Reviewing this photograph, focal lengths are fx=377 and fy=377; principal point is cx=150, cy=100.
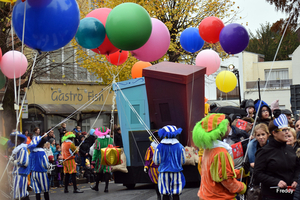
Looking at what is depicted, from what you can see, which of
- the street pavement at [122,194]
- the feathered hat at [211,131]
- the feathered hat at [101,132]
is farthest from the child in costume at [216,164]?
the feathered hat at [101,132]

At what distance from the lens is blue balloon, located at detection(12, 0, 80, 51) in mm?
4922

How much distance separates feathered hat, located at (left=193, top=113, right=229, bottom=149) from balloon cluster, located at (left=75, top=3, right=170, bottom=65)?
2.44m

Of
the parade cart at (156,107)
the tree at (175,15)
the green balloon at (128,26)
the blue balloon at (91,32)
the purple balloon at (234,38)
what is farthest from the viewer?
the tree at (175,15)

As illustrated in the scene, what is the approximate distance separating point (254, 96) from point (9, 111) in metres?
26.8

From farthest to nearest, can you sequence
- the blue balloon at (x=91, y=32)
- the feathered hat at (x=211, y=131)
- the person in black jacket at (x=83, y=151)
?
the person in black jacket at (x=83, y=151), the blue balloon at (x=91, y=32), the feathered hat at (x=211, y=131)

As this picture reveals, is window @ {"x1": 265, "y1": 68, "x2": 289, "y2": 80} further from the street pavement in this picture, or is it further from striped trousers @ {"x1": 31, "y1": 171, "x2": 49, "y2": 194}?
striped trousers @ {"x1": 31, "y1": 171, "x2": 49, "y2": 194}

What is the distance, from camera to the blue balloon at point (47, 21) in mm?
4922

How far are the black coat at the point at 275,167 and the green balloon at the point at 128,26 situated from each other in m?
3.09

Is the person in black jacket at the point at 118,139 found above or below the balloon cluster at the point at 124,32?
below

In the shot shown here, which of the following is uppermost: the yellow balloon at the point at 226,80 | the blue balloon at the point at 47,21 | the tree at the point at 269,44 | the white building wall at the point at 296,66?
the tree at the point at 269,44

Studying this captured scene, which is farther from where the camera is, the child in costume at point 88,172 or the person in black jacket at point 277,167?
the child in costume at point 88,172

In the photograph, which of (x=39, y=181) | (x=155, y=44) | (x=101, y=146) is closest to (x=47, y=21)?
(x=155, y=44)

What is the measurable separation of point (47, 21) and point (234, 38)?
4627mm

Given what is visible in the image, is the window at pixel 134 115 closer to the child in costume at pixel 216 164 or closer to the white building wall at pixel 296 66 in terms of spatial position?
the child in costume at pixel 216 164
